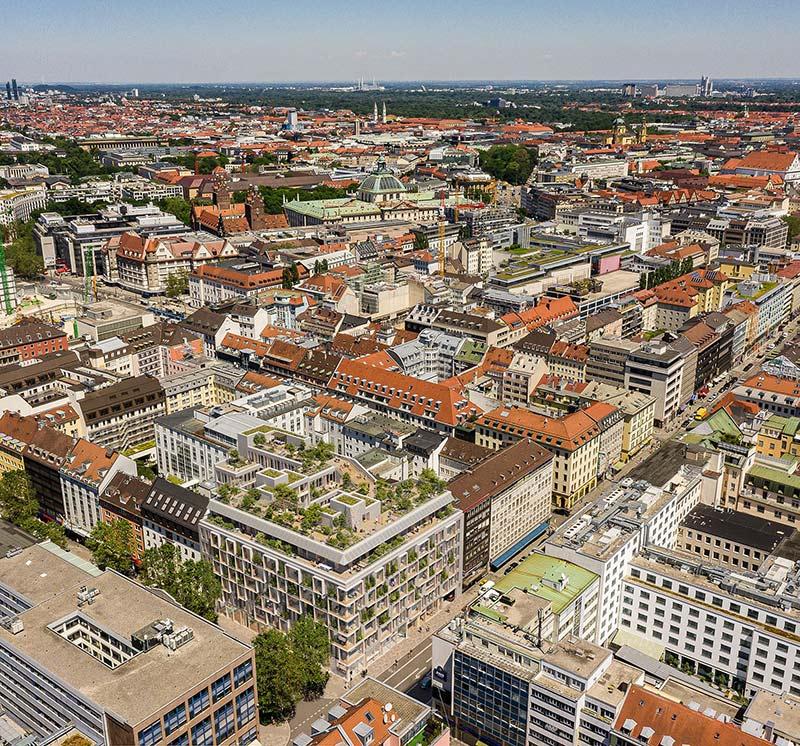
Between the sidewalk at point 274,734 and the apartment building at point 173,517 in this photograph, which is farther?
the apartment building at point 173,517

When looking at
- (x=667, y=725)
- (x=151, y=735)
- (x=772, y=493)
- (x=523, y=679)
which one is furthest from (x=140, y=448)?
(x=772, y=493)

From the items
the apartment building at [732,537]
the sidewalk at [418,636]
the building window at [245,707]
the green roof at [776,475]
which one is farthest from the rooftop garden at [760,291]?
the building window at [245,707]

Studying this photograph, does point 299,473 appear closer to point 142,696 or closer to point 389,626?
point 389,626

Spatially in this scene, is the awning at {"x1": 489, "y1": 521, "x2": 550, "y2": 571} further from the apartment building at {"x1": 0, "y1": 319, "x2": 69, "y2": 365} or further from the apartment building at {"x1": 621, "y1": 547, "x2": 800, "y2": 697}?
the apartment building at {"x1": 0, "y1": 319, "x2": 69, "y2": 365}

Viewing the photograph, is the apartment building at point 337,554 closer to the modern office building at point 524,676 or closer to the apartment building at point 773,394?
the modern office building at point 524,676

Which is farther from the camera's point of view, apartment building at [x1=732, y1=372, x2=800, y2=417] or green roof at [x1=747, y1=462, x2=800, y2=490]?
apartment building at [x1=732, y1=372, x2=800, y2=417]

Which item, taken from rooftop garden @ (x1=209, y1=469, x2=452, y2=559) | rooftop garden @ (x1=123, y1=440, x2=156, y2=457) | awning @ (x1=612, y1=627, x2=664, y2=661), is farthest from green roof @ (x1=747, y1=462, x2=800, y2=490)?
rooftop garden @ (x1=123, y1=440, x2=156, y2=457)
